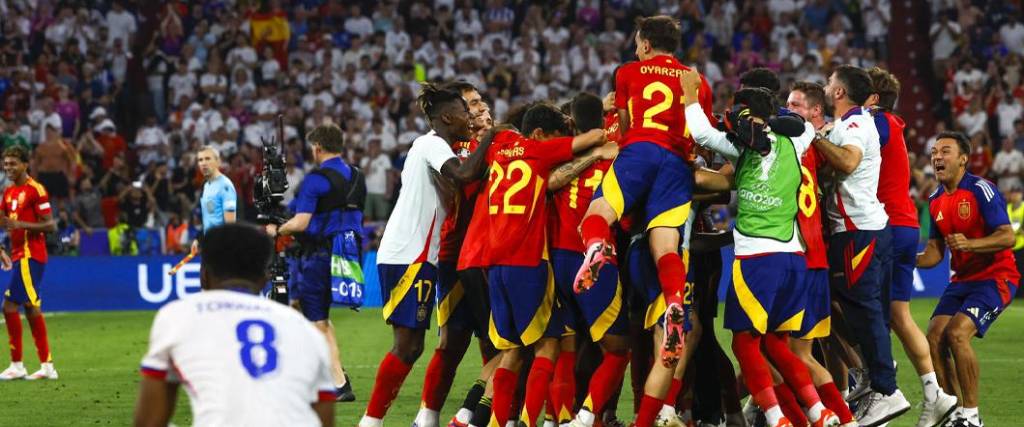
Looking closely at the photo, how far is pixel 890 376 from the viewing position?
9.15 metres

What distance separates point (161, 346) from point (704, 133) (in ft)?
13.8

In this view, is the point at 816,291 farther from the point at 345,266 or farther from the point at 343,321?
the point at 343,321

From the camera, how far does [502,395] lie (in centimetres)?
863

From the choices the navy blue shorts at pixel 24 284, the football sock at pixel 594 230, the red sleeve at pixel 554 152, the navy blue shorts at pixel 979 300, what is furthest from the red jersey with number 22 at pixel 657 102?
the navy blue shorts at pixel 24 284

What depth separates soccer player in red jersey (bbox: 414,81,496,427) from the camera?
924cm

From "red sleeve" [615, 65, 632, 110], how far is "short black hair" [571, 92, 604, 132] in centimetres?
15

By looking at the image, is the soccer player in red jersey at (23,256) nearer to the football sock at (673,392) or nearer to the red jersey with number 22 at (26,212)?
the red jersey with number 22 at (26,212)

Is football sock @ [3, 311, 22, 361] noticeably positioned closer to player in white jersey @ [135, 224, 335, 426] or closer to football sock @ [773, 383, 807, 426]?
football sock @ [773, 383, 807, 426]

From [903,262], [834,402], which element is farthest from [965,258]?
[834,402]

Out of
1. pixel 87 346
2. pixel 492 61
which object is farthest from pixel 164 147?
pixel 87 346

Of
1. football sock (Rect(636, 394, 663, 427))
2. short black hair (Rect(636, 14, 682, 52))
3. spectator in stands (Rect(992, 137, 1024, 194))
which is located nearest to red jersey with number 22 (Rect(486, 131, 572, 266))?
short black hair (Rect(636, 14, 682, 52))

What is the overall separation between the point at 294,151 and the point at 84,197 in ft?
11.7

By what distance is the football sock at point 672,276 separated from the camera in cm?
825

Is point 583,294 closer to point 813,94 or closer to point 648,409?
point 648,409
